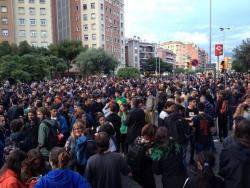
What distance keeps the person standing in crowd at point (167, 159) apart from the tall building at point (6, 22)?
3452 inches

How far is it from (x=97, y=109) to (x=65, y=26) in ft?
306

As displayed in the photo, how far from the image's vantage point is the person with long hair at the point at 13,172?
3922 mm

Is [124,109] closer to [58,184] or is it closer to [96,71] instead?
[58,184]

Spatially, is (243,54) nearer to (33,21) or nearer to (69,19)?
(33,21)

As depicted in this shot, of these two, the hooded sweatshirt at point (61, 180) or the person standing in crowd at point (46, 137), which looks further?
the person standing in crowd at point (46, 137)

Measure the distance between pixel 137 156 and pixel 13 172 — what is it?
2.15 meters

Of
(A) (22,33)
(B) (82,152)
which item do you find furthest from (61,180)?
(A) (22,33)

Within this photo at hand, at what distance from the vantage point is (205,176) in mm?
4125

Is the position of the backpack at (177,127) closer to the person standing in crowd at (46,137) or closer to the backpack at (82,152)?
the backpack at (82,152)

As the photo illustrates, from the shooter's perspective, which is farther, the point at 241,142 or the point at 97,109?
the point at 97,109

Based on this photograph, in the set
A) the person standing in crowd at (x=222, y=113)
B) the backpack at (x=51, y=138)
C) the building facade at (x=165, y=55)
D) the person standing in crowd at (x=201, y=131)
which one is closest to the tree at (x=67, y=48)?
the person standing in crowd at (x=222, y=113)

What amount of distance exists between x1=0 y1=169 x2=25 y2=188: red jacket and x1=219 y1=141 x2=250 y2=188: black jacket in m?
2.37

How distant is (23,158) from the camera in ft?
13.9

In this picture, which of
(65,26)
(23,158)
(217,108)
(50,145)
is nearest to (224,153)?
(23,158)
